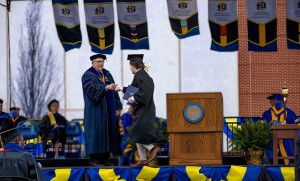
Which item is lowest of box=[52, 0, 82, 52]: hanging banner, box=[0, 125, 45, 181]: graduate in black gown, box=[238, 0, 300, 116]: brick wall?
box=[0, 125, 45, 181]: graduate in black gown

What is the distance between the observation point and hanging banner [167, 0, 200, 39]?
58.8 ft

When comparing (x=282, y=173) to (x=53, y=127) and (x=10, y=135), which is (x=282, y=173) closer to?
(x=10, y=135)

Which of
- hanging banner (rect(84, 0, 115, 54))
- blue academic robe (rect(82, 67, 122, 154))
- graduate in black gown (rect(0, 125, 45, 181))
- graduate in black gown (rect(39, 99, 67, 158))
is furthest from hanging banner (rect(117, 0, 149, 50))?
graduate in black gown (rect(0, 125, 45, 181))

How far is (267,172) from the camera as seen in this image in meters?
14.7

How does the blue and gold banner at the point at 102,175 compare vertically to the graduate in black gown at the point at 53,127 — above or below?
below

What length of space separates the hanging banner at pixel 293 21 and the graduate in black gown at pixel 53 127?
5534mm

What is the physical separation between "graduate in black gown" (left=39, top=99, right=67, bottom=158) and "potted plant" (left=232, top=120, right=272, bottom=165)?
5.91m

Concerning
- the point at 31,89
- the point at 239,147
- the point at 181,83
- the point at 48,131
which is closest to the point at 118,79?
the point at 181,83

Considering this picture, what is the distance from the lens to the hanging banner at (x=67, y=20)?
58.7 feet

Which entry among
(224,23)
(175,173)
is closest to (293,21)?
(224,23)

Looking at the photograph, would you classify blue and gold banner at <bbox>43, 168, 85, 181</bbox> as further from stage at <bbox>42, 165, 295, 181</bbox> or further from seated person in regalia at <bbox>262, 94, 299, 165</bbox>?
seated person in regalia at <bbox>262, 94, 299, 165</bbox>

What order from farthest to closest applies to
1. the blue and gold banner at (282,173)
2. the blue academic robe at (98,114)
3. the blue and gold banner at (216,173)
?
1. the blue academic robe at (98,114)
2. the blue and gold banner at (216,173)
3. the blue and gold banner at (282,173)

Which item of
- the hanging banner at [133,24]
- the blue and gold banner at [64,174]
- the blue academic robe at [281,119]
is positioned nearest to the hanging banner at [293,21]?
the blue academic robe at [281,119]

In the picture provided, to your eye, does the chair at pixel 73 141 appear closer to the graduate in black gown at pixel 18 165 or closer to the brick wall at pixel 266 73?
the brick wall at pixel 266 73
